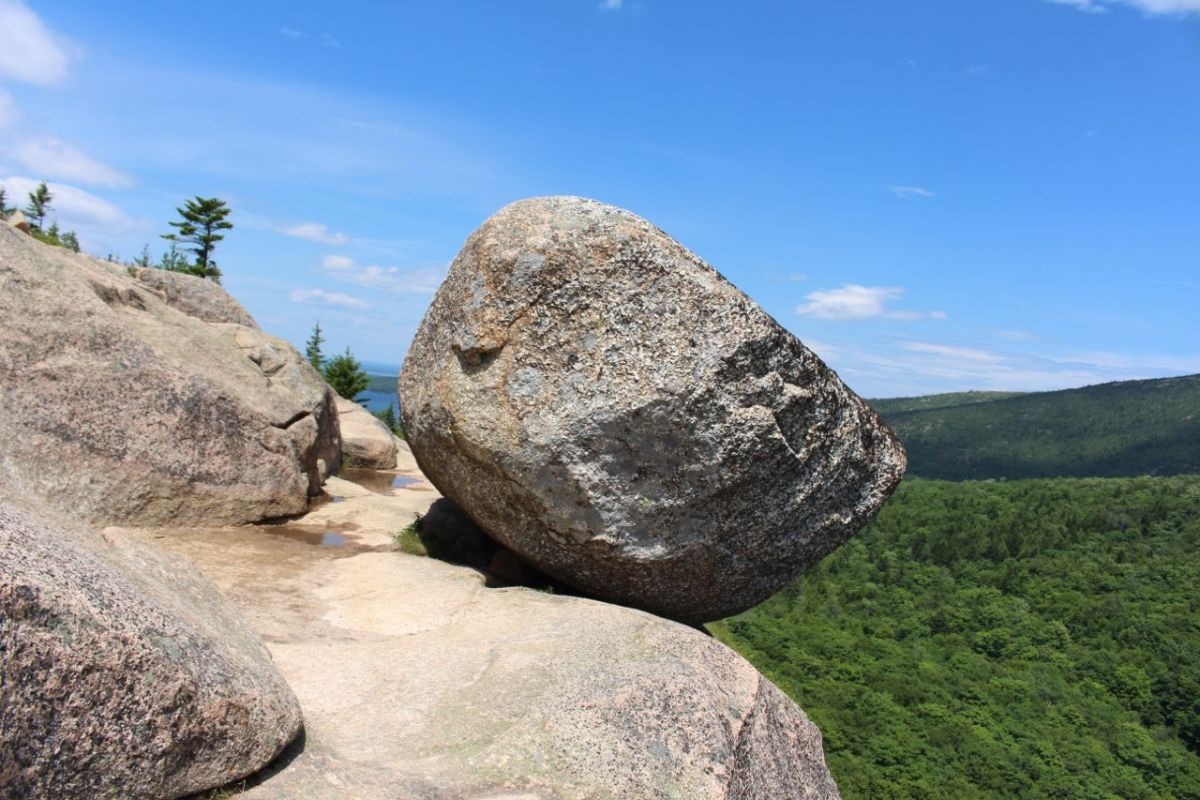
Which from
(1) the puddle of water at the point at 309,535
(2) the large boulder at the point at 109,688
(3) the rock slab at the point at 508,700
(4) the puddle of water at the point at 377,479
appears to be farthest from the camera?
(4) the puddle of water at the point at 377,479

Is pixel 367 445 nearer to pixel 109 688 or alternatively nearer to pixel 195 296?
pixel 195 296

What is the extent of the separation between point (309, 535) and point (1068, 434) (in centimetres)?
17758

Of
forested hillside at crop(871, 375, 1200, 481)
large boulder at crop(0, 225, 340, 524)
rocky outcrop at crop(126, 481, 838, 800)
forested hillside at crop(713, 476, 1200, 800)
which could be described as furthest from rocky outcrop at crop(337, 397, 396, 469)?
forested hillside at crop(871, 375, 1200, 481)

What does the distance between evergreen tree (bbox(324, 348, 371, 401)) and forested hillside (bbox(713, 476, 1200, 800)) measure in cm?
2654

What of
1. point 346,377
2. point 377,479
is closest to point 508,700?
point 377,479

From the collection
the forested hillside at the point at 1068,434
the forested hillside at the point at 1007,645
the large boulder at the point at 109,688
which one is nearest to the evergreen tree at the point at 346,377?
the forested hillside at the point at 1007,645

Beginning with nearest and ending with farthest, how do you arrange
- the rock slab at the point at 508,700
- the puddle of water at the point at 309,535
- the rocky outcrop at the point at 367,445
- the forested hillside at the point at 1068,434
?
the rock slab at the point at 508,700 < the puddle of water at the point at 309,535 < the rocky outcrop at the point at 367,445 < the forested hillside at the point at 1068,434

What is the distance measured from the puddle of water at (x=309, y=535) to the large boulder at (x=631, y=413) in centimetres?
269

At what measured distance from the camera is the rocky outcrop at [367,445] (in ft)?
64.1

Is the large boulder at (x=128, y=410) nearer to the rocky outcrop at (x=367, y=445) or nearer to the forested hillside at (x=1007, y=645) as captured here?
the rocky outcrop at (x=367, y=445)

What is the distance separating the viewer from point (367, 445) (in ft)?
64.8

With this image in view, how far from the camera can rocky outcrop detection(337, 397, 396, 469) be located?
19.5 metres

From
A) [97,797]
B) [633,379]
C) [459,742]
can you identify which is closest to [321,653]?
[459,742]

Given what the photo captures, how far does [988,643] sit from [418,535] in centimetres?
6294
